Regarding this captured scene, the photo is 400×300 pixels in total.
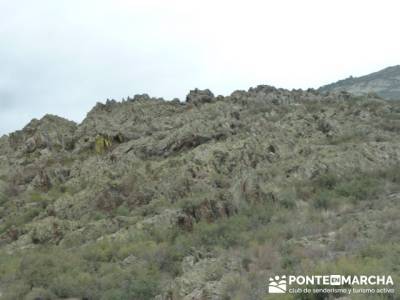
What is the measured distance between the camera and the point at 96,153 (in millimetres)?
29141

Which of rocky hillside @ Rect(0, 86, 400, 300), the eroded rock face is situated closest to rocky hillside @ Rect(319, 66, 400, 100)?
the eroded rock face

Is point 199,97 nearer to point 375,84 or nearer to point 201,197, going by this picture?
point 201,197

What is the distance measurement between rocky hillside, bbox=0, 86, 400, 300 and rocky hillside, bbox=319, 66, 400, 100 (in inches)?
2877

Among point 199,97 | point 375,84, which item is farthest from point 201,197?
point 375,84

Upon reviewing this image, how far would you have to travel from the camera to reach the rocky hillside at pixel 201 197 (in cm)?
1296

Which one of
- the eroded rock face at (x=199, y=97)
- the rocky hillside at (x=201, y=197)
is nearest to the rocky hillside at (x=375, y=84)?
the eroded rock face at (x=199, y=97)

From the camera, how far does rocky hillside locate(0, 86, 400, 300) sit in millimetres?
12961

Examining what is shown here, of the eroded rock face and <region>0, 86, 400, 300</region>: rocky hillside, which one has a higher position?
the eroded rock face

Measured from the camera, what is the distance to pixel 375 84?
112m

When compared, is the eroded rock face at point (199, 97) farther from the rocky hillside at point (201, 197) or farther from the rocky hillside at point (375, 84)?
the rocky hillside at point (375, 84)

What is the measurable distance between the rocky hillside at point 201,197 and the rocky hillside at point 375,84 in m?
73.1

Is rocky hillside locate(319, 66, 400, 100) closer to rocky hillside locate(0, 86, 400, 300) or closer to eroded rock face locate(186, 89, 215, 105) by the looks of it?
eroded rock face locate(186, 89, 215, 105)

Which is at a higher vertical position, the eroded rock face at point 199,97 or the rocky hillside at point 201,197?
the eroded rock face at point 199,97

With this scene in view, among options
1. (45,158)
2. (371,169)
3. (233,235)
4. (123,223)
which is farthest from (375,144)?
(45,158)
